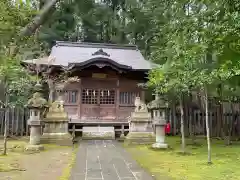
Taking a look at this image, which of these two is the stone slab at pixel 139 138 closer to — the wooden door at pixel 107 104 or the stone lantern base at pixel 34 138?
the stone lantern base at pixel 34 138

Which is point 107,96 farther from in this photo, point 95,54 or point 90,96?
point 95,54

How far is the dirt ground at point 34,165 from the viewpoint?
568 cm

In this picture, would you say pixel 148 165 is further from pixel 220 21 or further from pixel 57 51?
pixel 57 51

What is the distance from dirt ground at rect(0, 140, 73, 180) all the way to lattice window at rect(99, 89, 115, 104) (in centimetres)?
673

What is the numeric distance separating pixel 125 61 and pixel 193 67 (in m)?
10.2

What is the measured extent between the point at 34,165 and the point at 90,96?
9.09 m

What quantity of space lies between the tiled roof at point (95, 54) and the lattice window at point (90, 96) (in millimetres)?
1718

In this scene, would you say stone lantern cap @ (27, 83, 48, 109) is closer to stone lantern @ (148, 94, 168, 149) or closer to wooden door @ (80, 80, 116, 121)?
stone lantern @ (148, 94, 168, 149)

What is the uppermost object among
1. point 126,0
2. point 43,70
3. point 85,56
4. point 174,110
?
point 126,0

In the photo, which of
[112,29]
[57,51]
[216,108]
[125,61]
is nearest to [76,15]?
[112,29]

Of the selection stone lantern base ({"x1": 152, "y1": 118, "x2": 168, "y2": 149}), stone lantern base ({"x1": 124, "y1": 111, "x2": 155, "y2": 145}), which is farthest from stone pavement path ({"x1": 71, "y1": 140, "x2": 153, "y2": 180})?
stone lantern base ({"x1": 124, "y1": 111, "x2": 155, "y2": 145})

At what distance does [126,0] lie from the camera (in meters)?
28.8

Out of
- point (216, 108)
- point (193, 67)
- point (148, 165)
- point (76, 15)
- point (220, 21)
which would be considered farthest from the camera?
point (76, 15)

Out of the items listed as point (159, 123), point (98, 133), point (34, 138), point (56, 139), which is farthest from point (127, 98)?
point (34, 138)
